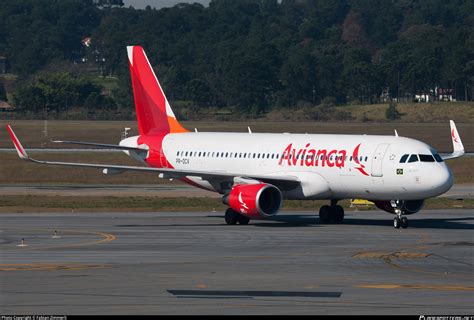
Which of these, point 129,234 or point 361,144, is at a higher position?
point 361,144

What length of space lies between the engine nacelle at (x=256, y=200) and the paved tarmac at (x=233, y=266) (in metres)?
0.92

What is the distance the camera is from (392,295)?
30844 millimetres

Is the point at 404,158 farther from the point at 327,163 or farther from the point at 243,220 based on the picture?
the point at 243,220

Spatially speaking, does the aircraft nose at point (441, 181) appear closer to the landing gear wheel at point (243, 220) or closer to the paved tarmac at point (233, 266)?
the paved tarmac at point (233, 266)

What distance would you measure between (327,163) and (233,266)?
17.3m

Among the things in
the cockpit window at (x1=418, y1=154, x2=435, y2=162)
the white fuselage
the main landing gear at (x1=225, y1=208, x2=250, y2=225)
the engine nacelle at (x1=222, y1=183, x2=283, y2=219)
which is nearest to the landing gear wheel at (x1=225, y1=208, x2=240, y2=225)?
the main landing gear at (x1=225, y1=208, x2=250, y2=225)

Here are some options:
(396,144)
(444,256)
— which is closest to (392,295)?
(444,256)

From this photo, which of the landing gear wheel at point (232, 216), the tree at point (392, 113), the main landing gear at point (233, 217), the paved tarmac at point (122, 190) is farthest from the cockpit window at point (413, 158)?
the tree at point (392, 113)

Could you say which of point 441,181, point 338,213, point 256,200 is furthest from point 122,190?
point 441,181

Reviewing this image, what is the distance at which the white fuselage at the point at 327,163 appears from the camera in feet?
170

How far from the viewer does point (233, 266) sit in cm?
3791

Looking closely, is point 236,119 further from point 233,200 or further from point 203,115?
point 233,200

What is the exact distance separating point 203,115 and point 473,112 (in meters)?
44.4

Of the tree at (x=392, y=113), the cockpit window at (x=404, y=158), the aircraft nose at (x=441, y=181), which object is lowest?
the tree at (x=392, y=113)
